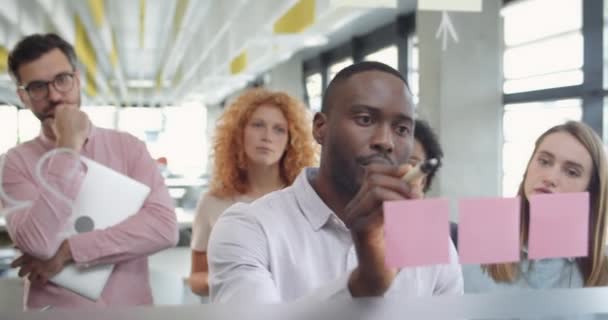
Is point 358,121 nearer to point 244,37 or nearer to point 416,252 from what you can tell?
point 416,252

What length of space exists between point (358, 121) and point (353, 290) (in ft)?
0.48

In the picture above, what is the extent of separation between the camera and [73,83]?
0.59 meters

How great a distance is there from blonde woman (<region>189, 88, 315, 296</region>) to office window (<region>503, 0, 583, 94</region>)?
8.7 inches

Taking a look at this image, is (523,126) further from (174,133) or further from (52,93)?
(52,93)

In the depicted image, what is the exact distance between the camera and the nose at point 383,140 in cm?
52

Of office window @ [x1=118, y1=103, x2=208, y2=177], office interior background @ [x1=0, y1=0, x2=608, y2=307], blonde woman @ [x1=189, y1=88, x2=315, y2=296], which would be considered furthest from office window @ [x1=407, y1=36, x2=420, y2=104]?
office window @ [x1=118, y1=103, x2=208, y2=177]

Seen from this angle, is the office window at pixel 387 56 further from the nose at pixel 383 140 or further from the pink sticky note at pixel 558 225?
the pink sticky note at pixel 558 225

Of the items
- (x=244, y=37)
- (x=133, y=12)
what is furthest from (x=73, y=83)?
(x=244, y=37)

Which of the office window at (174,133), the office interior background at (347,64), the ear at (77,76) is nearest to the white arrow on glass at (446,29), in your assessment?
the office interior background at (347,64)

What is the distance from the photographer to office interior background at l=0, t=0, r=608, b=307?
597mm

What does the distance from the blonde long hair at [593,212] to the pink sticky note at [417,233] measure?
0.33 feet

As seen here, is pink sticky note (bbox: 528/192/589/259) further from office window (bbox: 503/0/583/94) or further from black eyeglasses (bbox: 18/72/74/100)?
black eyeglasses (bbox: 18/72/74/100)

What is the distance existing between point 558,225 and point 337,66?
10.8 inches

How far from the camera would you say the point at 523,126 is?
63 centimetres
